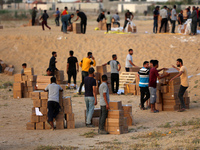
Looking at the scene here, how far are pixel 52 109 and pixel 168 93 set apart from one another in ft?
13.9

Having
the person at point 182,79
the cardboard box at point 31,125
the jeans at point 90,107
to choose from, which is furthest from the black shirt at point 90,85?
the person at point 182,79

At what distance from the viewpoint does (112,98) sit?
52.8 feet

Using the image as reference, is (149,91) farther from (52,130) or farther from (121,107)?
(52,130)

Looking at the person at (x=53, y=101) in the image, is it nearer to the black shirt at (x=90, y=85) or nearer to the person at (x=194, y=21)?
Result: the black shirt at (x=90, y=85)

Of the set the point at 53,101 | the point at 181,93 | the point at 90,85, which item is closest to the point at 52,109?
the point at 53,101

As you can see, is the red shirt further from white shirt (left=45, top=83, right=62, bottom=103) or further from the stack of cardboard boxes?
white shirt (left=45, top=83, right=62, bottom=103)

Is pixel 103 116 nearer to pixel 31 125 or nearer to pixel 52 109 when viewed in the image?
pixel 52 109

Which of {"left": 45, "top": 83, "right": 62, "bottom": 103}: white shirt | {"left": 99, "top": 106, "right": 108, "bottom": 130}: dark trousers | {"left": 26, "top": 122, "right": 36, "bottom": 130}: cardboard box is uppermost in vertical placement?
{"left": 45, "top": 83, "right": 62, "bottom": 103}: white shirt

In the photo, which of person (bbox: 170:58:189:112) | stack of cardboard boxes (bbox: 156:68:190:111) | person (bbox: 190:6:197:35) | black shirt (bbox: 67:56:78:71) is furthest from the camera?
person (bbox: 190:6:197:35)

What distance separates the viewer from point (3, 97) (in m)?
17.0

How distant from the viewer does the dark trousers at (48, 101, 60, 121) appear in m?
10.6

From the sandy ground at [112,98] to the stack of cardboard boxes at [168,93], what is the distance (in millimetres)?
403

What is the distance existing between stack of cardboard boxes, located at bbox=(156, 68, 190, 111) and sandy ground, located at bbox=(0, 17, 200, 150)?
1.32 ft

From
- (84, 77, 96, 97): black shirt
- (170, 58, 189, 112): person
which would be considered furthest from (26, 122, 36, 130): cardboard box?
(170, 58, 189, 112): person
